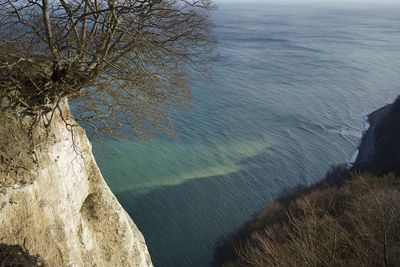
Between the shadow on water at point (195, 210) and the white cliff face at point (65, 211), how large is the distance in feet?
43.7

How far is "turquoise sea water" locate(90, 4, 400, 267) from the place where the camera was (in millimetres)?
27406

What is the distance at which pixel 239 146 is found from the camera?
122 feet

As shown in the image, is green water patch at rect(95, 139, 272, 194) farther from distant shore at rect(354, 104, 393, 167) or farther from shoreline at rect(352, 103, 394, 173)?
distant shore at rect(354, 104, 393, 167)

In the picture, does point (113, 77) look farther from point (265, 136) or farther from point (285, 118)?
point (285, 118)

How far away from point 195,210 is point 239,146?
10398 millimetres

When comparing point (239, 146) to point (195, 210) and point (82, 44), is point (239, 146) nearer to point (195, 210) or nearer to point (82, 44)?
point (195, 210)

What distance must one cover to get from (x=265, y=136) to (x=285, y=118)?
4.80 meters

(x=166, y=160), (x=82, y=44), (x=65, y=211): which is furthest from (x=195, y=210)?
(x=82, y=44)

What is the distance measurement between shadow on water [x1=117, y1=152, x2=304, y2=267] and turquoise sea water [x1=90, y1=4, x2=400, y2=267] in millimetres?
65

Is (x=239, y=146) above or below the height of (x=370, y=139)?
above

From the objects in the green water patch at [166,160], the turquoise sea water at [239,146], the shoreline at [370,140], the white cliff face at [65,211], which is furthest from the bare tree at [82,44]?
the shoreline at [370,140]

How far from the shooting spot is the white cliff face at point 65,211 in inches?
330

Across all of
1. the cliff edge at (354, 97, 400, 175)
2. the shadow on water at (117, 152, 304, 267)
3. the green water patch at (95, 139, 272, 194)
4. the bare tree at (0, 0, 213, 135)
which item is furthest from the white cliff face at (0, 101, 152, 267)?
the cliff edge at (354, 97, 400, 175)

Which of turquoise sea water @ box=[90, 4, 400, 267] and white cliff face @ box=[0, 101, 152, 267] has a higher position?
white cliff face @ box=[0, 101, 152, 267]
